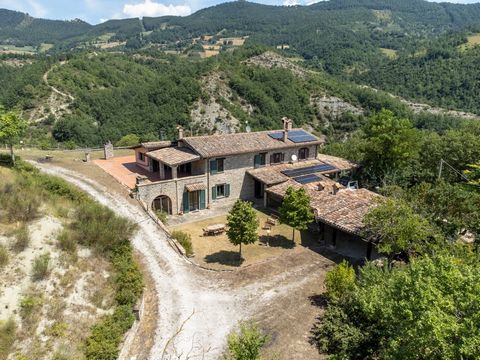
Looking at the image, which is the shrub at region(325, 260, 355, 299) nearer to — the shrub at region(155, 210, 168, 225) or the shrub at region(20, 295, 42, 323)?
the shrub at region(20, 295, 42, 323)

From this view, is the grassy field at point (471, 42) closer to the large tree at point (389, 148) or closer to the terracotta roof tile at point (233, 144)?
the large tree at point (389, 148)

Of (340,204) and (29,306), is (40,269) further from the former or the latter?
(340,204)

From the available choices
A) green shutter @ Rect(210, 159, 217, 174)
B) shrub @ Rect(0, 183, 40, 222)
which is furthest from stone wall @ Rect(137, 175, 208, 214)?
shrub @ Rect(0, 183, 40, 222)

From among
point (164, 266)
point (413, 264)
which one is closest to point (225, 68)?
point (164, 266)

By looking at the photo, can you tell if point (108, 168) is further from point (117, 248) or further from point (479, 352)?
point (479, 352)

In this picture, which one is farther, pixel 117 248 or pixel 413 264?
pixel 117 248

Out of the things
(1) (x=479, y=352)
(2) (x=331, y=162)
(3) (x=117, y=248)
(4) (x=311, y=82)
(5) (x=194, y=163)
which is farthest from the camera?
(4) (x=311, y=82)

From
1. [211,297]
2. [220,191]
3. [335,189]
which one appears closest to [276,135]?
[220,191]
